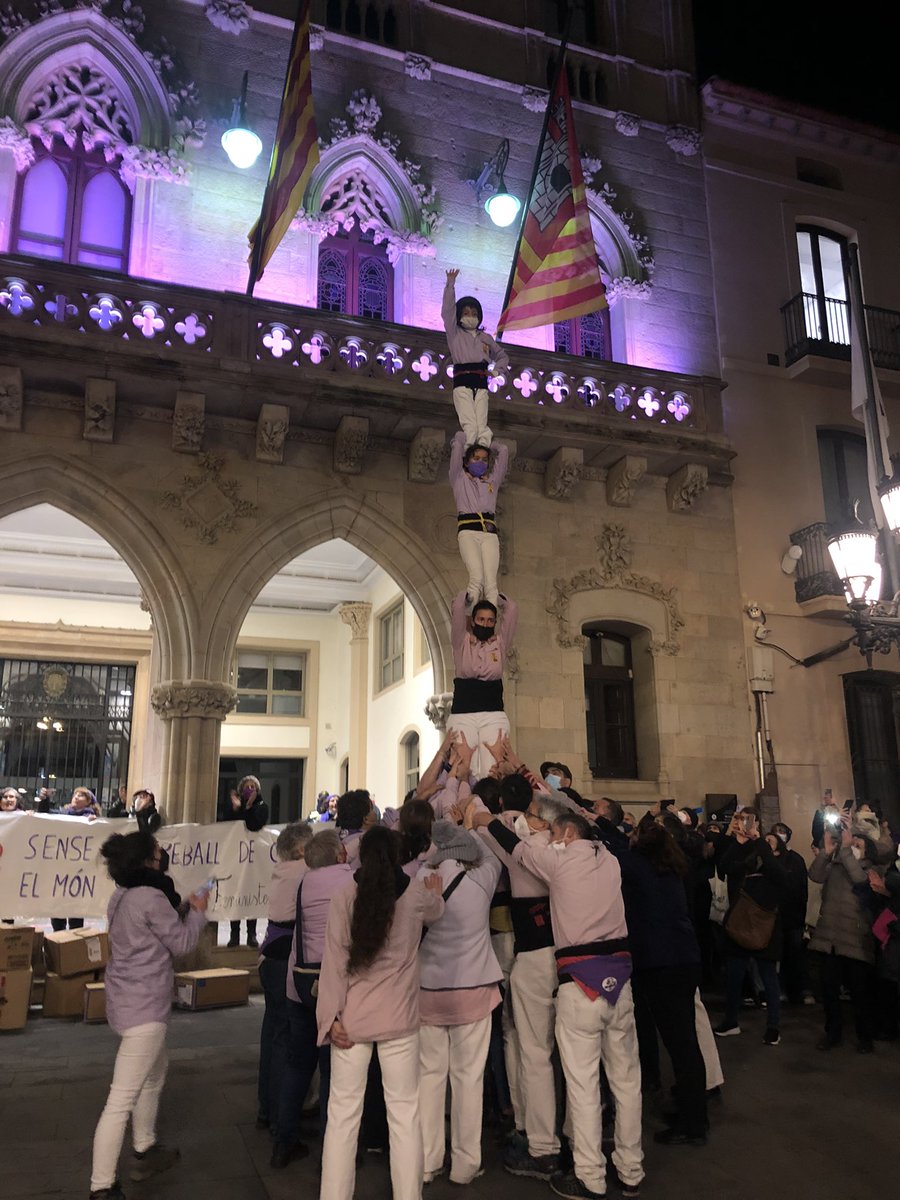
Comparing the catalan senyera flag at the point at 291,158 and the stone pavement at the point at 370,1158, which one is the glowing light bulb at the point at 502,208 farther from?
the stone pavement at the point at 370,1158

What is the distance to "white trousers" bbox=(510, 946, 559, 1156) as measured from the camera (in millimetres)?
4750

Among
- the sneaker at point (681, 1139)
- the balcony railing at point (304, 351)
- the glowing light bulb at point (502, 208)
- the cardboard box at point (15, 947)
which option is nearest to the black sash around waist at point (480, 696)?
the sneaker at point (681, 1139)

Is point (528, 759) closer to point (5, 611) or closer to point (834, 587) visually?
point (834, 587)

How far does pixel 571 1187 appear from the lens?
4.43 metres

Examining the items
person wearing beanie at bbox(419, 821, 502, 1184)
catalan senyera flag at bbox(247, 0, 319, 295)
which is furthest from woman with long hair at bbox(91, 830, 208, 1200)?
catalan senyera flag at bbox(247, 0, 319, 295)

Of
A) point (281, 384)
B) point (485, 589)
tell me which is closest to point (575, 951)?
point (485, 589)

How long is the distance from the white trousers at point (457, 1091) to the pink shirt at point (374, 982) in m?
0.74

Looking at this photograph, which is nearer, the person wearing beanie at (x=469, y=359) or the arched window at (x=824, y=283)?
the person wearing beanie at (x=469, y=359)

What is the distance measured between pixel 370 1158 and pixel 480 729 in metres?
2.84

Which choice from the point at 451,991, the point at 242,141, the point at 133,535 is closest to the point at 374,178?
the point at 242,141

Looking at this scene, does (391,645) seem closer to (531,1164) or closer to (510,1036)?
(510,1036)

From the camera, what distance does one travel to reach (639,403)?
42.6 ft

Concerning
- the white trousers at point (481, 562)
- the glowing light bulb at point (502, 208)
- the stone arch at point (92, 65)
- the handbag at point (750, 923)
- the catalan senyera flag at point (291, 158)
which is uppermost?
the stone arch at point (92, 65)

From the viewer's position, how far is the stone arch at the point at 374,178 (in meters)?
13.0
